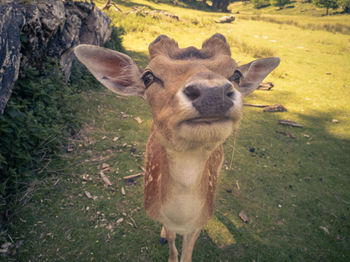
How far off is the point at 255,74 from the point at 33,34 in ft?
12.4

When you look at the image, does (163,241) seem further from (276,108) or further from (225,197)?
(276,108)

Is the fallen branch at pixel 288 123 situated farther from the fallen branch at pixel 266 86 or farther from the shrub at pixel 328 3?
the shrub at pixel 328 3

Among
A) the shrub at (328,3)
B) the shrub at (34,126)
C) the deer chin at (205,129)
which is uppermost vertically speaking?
the shrub at (328,3)

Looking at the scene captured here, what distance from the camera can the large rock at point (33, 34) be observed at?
302 cm

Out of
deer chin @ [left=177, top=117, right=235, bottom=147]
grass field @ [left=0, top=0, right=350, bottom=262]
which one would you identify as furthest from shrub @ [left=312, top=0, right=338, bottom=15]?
deer chin @ [left=177, top=117, right=235, bottom=147]

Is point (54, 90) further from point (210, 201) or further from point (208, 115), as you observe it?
point (208, 115)

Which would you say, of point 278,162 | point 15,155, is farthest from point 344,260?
point 15,155

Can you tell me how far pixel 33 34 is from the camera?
3.99 meters

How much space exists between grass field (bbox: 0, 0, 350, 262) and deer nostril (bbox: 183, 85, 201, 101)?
8.61 ft

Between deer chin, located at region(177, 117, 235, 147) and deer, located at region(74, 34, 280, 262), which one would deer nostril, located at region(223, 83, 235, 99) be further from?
deer chin, located at region(177, 117, 235, 147)

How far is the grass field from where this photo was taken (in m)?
3.29

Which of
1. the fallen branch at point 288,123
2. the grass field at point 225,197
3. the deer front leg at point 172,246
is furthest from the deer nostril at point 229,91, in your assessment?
the fallen branch at point 288,123

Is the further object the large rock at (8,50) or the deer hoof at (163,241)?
the deer hoof at (163,241)

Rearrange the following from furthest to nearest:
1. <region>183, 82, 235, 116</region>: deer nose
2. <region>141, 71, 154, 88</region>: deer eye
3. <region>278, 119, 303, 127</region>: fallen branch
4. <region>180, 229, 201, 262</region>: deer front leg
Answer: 1. <region>278, 119, 303, 127</region>: fallen branch
2. <region>180, 229, 201, 262</region>: deer front leg
3. <region>141, 71, 154, 88</region>: deer eye
4. <region>183, 82, 235, 116</region>: deer nose
